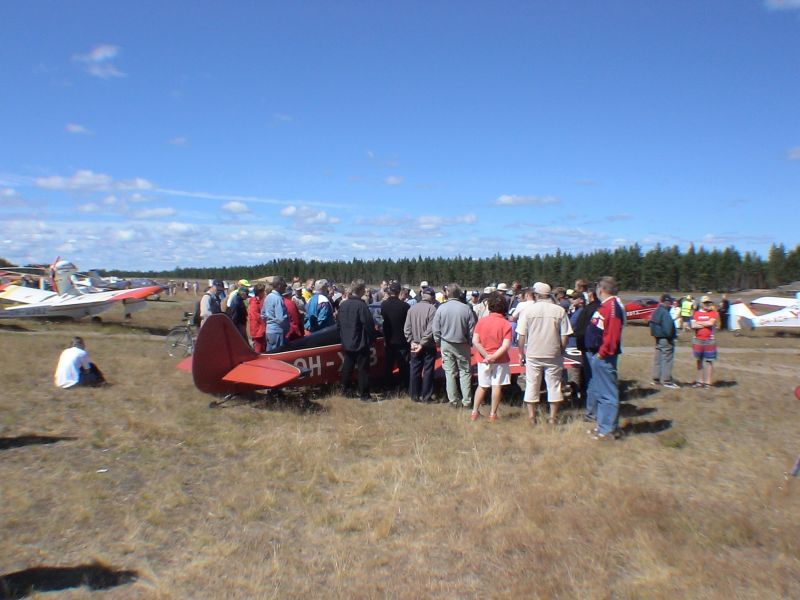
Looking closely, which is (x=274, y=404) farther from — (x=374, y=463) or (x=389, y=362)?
(x=374, y=463)

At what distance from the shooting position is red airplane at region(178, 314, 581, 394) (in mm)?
7594

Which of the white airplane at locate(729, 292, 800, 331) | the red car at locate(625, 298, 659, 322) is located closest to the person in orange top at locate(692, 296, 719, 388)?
the white airplane at locate(729, 292, 800, 331)

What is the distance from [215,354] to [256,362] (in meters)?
0.57

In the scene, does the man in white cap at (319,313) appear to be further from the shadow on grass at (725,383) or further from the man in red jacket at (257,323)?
the shadow on grass at (725,383)

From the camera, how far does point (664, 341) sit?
33.4 ft

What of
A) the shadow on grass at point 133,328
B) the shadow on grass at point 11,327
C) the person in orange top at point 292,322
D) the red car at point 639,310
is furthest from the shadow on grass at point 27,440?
the red car at point 639,310

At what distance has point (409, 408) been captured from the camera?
8.25 m

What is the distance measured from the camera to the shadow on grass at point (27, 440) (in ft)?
20.1

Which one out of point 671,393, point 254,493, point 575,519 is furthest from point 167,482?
point 671,393

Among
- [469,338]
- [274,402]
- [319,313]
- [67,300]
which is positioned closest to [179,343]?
[319,313]

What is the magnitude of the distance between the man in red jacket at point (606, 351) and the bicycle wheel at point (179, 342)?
9933 millimetres

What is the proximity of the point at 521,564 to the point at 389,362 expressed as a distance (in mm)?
5836

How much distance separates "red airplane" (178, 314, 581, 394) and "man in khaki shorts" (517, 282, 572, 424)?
1215mm

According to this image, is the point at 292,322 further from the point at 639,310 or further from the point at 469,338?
the point at 639,310
